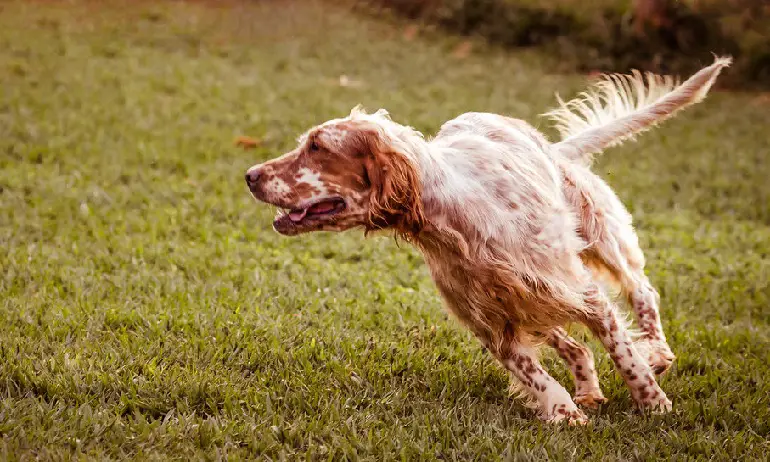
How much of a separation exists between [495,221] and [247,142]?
5765 millimetres

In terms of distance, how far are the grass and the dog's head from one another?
835 millimetres

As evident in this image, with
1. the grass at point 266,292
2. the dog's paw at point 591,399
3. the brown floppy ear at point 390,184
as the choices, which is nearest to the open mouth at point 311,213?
the brown floppy ear at point 390,184

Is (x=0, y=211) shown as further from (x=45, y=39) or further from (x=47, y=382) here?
(x=45, y=39)

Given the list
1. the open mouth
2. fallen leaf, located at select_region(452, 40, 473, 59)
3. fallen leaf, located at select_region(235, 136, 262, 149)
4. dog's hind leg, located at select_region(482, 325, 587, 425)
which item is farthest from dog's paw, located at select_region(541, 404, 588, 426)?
fallen leaf, located at select_region(452, 40, 473, 59)

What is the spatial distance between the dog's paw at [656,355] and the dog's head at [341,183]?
145 cm

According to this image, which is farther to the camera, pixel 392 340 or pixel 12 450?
pixel 392 340

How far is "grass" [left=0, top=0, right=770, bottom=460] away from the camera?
12.4 feet

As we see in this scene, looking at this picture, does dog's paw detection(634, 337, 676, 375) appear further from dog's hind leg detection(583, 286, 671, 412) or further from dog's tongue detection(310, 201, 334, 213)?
dog's tongue detection(310, 201, 334, 213)

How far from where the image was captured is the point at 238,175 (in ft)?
27.0

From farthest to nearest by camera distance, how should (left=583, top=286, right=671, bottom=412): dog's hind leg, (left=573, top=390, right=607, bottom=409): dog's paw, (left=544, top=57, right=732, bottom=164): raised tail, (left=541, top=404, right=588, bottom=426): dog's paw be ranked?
(left=544, top=57, right=732, bottom=164): raised tail, (left=573, top=390, right=607, bottom=409): dog's paw, (left=583, top=286, right=671, bottom=412): dog's hind leg, (left=541, top=404, right=588, bottom=426): dog's paw

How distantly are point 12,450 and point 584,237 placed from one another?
2.60m

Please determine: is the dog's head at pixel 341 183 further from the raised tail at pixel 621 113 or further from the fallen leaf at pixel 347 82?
the fallen leaf at pixel 347 82

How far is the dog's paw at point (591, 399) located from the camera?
168 inches

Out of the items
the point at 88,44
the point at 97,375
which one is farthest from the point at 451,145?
the point at 88,44
